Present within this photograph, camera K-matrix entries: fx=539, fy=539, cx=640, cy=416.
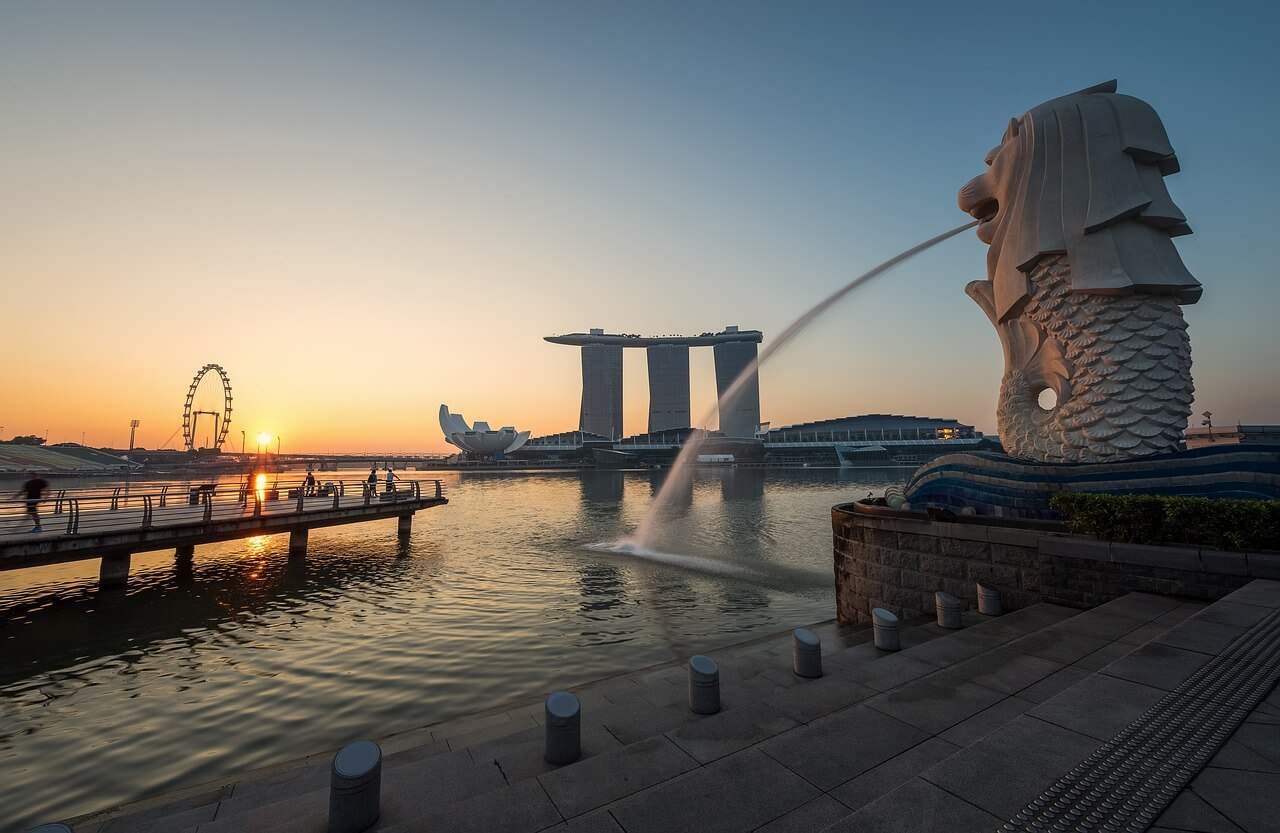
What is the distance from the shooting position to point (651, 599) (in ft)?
60.0

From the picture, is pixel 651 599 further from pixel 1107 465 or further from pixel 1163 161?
pixel 1163 161

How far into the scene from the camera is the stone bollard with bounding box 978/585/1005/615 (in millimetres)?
11680

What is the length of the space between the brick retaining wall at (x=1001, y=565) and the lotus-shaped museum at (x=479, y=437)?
155m

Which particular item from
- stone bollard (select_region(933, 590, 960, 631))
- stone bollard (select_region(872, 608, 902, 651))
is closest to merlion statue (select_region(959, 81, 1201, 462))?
stone bollard (select_region(933, 590, 960, 631))

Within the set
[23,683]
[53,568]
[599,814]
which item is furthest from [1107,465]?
[53,568]

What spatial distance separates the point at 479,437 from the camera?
16200cm

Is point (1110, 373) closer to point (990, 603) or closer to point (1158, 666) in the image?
point (990, 603)

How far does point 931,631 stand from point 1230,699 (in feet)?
22.5

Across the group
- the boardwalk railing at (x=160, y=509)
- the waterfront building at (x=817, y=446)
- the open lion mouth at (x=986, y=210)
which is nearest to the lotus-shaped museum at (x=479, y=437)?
the waterfront building at (x=817, y=446)

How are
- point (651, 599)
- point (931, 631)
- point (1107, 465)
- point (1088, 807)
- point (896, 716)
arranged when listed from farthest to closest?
1. point (651, 599)
2. point (1107, 465)
3. point (931, 631)
4. point (896, 716)
5. point (1088, 807)

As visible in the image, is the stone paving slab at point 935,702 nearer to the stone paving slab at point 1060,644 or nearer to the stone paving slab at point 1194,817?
the stone paving slab at point 1060,644

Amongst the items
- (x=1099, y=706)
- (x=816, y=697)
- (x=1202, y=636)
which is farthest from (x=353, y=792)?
(x=1202, y=636)

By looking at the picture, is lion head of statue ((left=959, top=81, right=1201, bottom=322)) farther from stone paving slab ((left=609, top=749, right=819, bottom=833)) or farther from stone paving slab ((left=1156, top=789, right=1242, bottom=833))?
stone paving slab ((left=609, top=749, right=819, bottom=833))

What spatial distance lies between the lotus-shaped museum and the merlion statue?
15541cm
